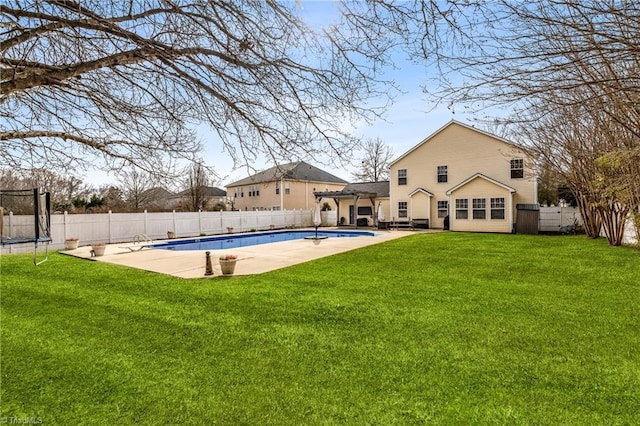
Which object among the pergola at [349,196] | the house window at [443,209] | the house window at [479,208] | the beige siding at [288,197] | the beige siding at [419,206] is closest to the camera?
the house window at [479,208]

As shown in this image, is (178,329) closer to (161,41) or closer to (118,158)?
(118,158)

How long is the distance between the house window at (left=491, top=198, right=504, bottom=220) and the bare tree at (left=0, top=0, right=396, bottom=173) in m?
20.8

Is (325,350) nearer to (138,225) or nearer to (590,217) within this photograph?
(590,217)

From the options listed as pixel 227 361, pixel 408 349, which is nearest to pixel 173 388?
pixel 227 361

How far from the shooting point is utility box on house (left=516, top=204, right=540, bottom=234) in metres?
20.5

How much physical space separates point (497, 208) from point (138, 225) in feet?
67.4

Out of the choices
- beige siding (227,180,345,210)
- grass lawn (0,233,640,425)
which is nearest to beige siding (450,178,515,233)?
grass lawn (0,233,640,425)

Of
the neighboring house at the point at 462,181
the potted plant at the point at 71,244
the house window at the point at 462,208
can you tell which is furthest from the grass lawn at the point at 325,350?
the house window at the point at 462,208

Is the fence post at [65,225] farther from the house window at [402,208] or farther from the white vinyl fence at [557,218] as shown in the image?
the white vinyl fence at [557,218]

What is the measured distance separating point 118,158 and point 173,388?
120 inches

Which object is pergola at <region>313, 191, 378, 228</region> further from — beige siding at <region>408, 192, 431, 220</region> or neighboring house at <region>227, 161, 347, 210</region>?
neighboring house at <region>227, 161, 347, 210</region>

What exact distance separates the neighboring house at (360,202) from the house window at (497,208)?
7693 millimetres

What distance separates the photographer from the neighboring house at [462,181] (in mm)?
21427

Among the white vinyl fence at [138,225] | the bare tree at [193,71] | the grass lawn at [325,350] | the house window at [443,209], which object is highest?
the bare tree at [193,71]
